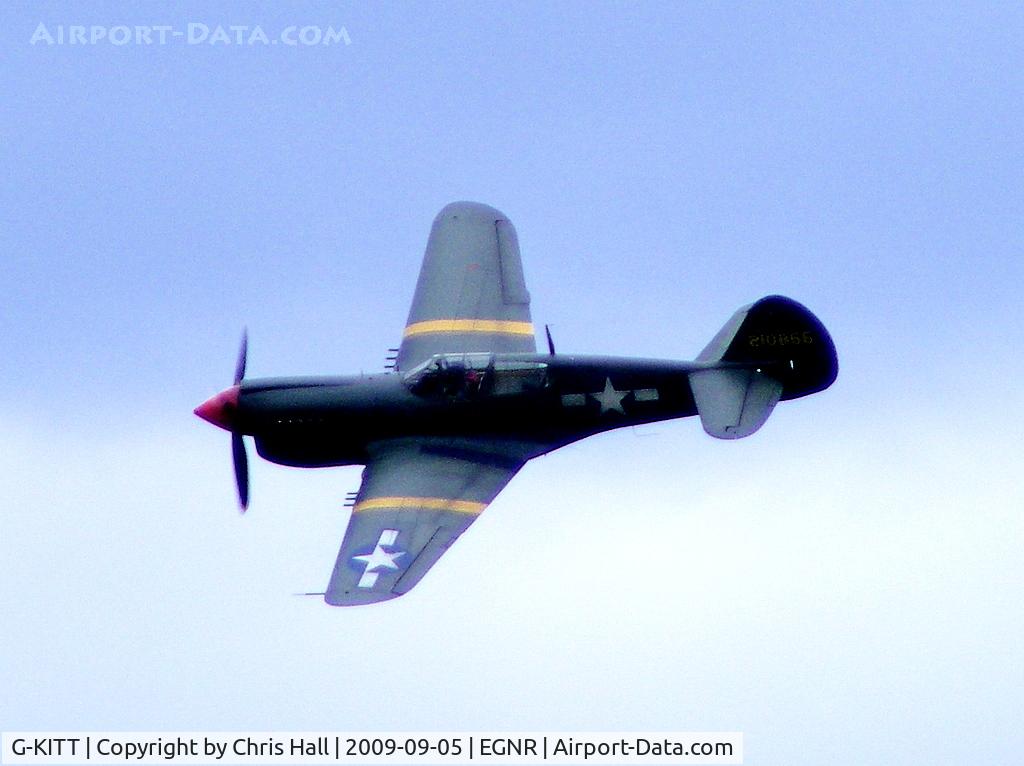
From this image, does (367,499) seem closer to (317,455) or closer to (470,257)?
(317,455)

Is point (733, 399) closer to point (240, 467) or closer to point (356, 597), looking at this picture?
point (356, 597)

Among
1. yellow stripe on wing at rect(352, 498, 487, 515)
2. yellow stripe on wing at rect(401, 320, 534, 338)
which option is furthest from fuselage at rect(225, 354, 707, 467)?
yellow stripe on wing at rect(401, 320, 534, 338)

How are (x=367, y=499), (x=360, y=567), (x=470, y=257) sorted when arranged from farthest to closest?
1. (x=470, y=257)
2. (x=367, y=499)
3. (x=360, y=567)

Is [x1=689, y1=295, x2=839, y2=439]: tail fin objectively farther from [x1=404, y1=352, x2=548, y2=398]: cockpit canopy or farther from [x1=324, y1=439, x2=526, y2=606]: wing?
[x1=324, y1=439, x2=526, y2=606]: wing

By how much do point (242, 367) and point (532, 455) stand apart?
14.5 ft

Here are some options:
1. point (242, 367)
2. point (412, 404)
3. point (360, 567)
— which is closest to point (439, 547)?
point (360, 567)

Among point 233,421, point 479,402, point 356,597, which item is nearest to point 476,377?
point 479,402

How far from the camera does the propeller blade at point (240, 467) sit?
2833 centimetres

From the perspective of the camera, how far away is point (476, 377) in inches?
1099

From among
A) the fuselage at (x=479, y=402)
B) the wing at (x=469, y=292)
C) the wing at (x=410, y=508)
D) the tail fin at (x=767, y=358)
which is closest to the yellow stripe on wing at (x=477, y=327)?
the wing at (x=469, y=292)

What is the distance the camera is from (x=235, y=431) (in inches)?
1116

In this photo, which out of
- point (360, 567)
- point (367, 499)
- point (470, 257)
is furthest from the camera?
point (470, 257)

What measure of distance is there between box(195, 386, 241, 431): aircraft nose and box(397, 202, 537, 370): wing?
8.62 ft

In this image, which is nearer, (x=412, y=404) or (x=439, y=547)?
(x=439, y=547)
